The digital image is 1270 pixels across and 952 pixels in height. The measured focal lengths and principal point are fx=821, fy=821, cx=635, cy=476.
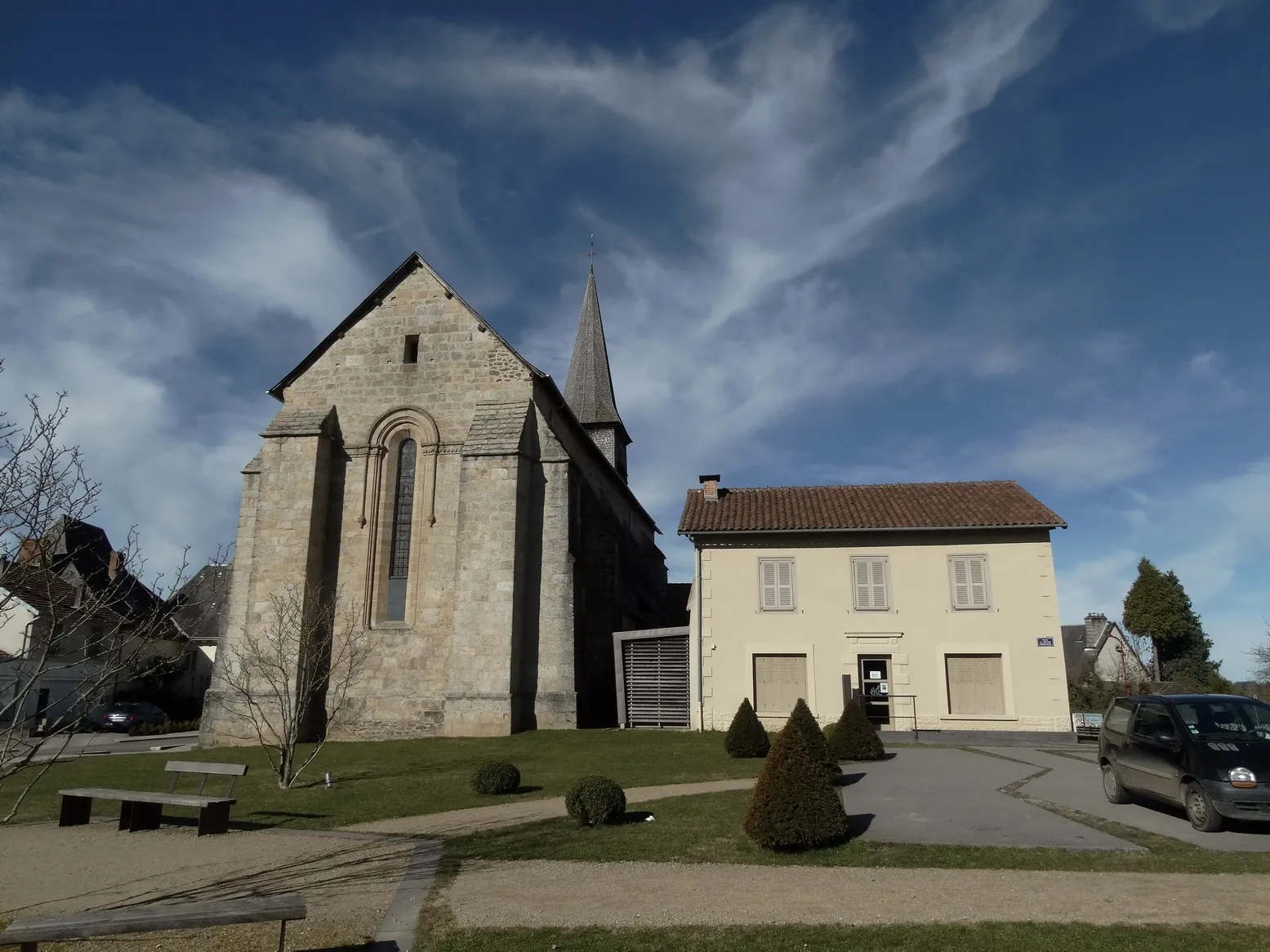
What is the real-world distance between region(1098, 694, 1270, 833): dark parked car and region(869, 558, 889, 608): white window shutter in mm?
9952

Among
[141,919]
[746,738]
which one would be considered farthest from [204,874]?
[746,738]

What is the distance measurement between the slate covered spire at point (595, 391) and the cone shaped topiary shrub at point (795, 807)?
3018 cm

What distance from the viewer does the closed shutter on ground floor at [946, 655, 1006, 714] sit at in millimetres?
20641

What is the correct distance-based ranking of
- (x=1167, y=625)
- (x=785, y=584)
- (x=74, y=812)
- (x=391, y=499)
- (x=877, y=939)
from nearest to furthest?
(x=877, y=939)
(x=74, y=812)
(x=785, y=584)
(x=391, y=499)
(x=1167, y=625)

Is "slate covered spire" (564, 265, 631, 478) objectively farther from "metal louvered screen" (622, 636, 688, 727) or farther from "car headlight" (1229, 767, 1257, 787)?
"car headlight" (1229, 767, 1257, 787)

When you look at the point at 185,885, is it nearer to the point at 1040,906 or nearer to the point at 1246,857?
the point at 1040,906

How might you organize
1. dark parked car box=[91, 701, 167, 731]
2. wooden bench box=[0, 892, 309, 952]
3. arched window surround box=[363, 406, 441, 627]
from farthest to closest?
dark parked car box=[91, 701, 167, 731], arched window surround box=[363, 406, 441, 627], wooden bench box=[0, 892, 309, 952]

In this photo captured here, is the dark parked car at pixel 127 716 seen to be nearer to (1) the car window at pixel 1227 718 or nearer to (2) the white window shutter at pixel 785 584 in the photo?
(2) the white window shutter at pixel 785 584

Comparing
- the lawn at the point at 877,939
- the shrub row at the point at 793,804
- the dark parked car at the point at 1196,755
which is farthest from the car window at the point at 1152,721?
the lawn at the point at 877,939

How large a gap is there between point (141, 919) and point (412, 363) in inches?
789

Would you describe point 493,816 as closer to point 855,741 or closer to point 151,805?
point 151,805

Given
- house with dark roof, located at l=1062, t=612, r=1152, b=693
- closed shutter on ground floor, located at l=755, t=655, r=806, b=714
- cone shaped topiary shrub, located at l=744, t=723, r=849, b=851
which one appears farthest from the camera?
house with dark roof, located at l=1062, t=612, r=1152, b=693

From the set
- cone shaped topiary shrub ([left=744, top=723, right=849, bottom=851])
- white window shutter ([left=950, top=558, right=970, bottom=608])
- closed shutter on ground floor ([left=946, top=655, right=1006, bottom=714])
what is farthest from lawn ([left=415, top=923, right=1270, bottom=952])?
white window shutter ([left=950, top=558, right=970, bottom=608])

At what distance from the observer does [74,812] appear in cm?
1088
